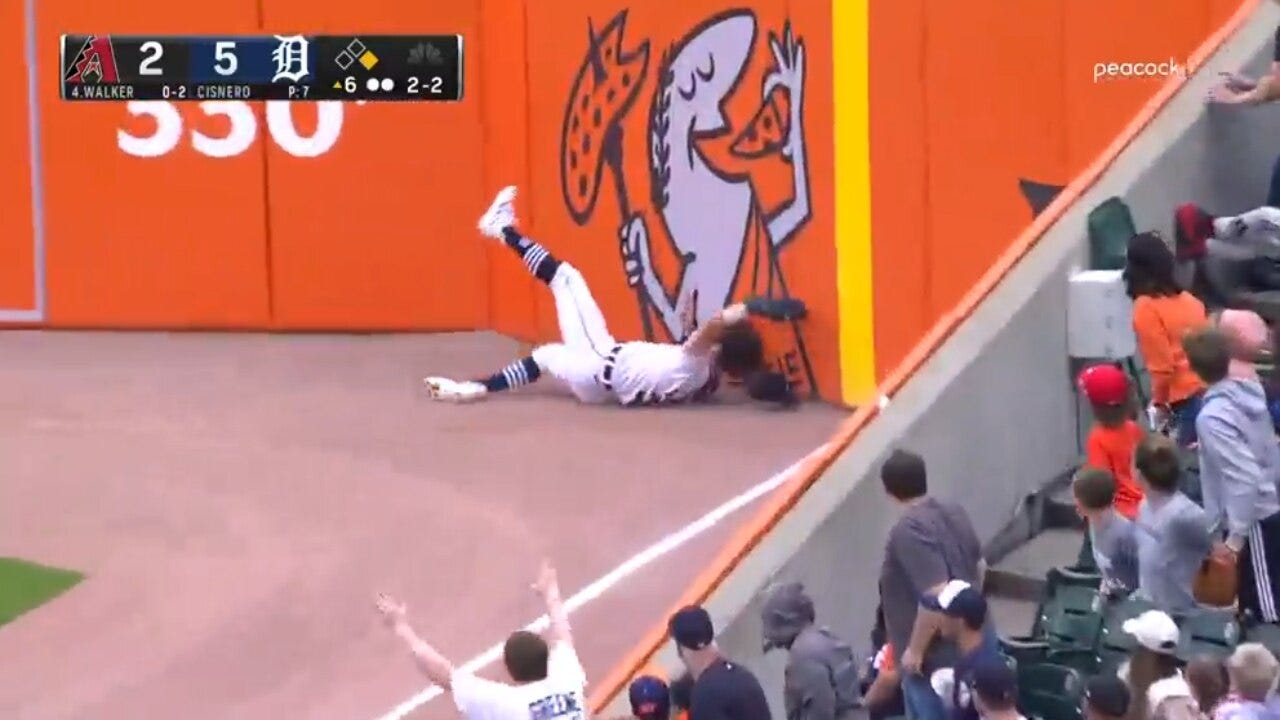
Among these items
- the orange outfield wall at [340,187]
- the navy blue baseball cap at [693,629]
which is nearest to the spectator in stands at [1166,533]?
the navy blue baseball cap at [693,629]

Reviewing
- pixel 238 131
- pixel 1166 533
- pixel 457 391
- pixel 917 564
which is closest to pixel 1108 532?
pixel 1166 533

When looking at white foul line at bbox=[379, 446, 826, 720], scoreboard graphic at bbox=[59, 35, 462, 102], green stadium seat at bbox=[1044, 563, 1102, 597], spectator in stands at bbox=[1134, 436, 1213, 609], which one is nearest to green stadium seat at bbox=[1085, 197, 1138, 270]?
white foul line at bbox=[379, 446, 826, 720]

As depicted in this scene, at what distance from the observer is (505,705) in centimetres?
720

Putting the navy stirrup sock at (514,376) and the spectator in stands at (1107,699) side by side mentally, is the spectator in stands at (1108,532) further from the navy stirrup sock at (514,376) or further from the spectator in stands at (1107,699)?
the navy stirrup sock at (514,376)

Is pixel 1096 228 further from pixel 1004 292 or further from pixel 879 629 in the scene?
pixel 879 629

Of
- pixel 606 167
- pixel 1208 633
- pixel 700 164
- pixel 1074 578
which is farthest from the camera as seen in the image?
pixel 606 167

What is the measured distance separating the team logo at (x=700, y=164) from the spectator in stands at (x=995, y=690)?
786 centimetres

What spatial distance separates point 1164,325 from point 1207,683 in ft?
7.86

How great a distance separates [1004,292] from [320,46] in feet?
30.0

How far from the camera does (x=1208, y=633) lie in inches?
295

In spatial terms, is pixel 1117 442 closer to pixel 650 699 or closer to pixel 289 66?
pixel 650 699

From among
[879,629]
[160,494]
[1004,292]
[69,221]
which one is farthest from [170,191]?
[879,629]

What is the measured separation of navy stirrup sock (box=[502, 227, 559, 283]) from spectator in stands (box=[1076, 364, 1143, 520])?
660 centimetres

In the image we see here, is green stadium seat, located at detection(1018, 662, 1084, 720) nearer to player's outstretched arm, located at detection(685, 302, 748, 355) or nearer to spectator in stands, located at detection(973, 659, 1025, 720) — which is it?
spectator in stands, located at detection(973, 659, 1025, 720)
